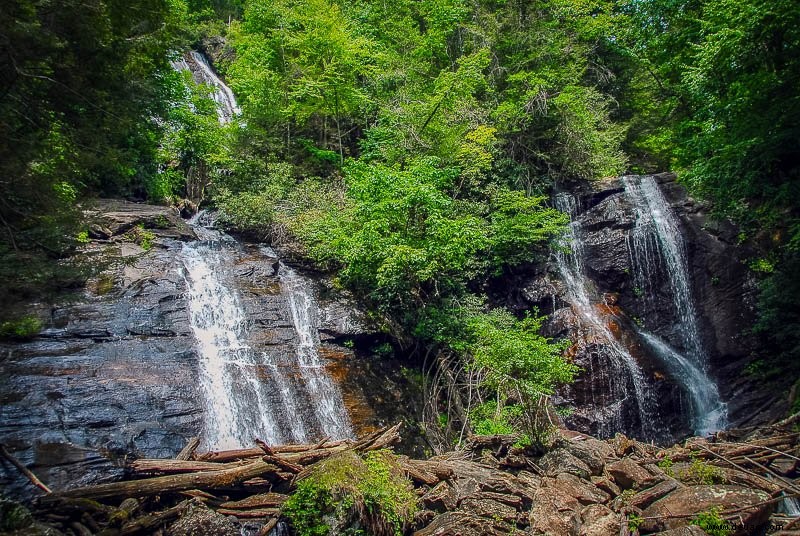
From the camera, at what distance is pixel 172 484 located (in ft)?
17.9

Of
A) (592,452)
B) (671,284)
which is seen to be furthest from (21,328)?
(671,284)

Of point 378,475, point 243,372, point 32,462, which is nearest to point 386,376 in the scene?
point 243,372

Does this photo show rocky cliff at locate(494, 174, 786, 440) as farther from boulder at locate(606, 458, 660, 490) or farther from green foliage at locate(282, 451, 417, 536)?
green foliage at locate(282, 451, 417, 536)

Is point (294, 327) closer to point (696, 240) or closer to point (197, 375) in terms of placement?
point (197, 375)

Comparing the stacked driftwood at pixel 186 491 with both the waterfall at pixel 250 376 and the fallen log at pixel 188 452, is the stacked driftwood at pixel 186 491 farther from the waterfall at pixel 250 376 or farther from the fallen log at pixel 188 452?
the waterfall at pixel 250 376

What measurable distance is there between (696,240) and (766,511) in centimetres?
1066

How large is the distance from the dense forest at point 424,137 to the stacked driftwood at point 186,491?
2623 millimetres

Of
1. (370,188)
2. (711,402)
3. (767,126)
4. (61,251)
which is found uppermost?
(370,188)

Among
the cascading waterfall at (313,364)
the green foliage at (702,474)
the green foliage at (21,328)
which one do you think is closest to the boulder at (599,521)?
the green foliage at (702,474)

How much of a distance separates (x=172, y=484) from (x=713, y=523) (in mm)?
6488

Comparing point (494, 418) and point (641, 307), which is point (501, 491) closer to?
point (494, 418)

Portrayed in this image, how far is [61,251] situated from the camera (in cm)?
521

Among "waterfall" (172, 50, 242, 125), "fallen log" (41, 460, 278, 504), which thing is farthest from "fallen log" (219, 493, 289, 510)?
"waterfall" (172, 50, 242, 125)

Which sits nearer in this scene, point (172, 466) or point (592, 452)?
point (172, 466)
